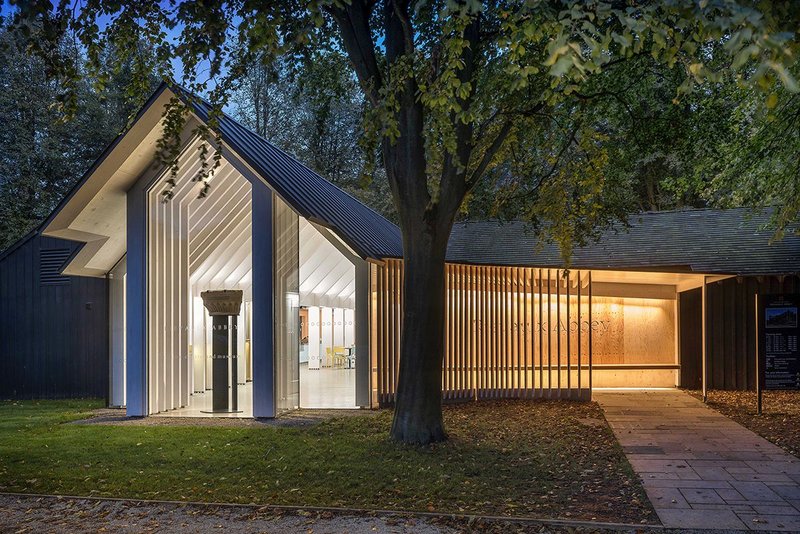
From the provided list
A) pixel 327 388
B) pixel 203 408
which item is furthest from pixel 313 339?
pixel 203 408

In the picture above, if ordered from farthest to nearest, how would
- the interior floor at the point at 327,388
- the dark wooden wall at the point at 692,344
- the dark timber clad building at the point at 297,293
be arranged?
1. the dark wooden wall at the point at 692,344
2. the interior floor at the point at 327,388
3. the dark timber clad building at the point at 297,293

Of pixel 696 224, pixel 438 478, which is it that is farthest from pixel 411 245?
pixel 696 224

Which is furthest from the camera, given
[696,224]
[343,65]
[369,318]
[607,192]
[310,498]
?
[696,224]

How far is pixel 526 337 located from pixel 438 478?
7942 mm

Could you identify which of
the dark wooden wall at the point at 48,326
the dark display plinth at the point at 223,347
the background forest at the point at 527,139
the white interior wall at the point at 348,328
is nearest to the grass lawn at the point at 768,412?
the background forest at the point at 527,139

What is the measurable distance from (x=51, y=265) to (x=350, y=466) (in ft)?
44.2

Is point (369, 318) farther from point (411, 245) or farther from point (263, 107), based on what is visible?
point (263, 107)

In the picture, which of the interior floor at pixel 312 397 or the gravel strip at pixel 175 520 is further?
the interior floor at pixel 312 397

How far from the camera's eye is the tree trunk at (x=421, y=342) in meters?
10.2

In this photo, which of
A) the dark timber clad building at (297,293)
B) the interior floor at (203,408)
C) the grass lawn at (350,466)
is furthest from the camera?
the interior floor at (203,408)

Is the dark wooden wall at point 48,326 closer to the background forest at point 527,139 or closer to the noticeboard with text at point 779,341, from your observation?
the background forest at point 527,139

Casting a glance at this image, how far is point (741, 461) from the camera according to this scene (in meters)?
9.30

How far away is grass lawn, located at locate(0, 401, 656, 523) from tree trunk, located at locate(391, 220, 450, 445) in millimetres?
380

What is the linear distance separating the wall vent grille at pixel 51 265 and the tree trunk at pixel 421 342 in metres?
12.3
